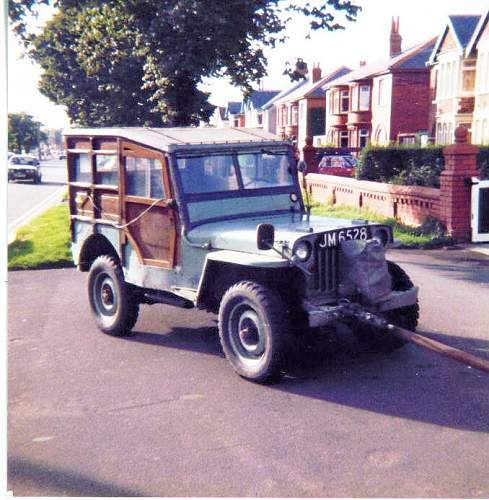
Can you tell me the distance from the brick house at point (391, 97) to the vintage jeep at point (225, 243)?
116ft

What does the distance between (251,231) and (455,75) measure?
1376 inches

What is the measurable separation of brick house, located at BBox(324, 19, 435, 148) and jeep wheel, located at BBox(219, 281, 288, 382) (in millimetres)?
36861

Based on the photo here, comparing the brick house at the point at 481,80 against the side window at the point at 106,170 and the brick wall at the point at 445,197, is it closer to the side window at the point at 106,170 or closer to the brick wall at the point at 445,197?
the brick wall at the point at 445,197

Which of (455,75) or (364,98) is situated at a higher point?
(364,98)

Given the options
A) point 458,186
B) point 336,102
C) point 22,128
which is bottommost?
point 458,186

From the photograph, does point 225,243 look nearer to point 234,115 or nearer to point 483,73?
point 483,73

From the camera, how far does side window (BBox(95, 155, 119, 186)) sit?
7387mm

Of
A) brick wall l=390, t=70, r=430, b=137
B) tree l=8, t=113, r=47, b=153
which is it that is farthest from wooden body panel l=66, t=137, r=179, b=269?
brick wall l=390, t=70, r=430, b=137

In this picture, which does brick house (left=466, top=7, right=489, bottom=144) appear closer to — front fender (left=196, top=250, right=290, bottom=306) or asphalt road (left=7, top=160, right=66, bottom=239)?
asphalt road (left=7, top=160, right=66, bottom=239)

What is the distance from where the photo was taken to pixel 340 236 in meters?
6.04

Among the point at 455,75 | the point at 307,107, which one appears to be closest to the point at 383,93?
the point at 455,75

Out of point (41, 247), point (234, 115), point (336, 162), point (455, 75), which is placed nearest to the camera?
point (41, 247)

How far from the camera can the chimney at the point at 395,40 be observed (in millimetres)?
50969

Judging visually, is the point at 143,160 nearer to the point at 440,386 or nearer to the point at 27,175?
the point at 440,386
